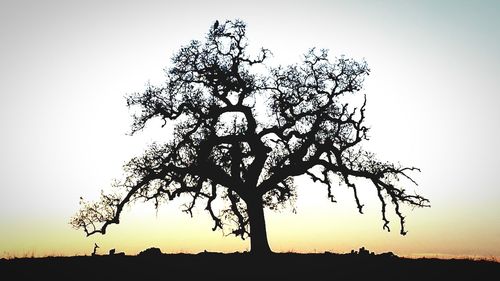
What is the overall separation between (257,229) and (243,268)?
22.9 ft

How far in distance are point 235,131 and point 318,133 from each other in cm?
537

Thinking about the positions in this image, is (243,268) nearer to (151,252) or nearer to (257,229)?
(257,229)

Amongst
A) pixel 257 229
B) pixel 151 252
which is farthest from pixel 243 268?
pixel 151 252

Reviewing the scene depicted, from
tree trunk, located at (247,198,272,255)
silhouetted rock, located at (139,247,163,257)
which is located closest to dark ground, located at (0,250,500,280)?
silhouetted rock, located at (139,247,163,257)

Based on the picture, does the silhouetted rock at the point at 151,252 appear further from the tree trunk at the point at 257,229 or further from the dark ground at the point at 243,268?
the tree trunk at the point at 257,229

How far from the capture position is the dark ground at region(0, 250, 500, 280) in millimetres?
20500

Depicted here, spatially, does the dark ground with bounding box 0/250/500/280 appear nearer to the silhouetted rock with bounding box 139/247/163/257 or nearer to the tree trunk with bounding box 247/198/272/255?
the silhouetted rock with bounding box 139/247/163/257

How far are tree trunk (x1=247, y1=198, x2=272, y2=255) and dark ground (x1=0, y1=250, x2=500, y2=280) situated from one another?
251cm

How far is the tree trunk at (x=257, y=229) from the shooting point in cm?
2886

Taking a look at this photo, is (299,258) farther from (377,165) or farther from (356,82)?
(356,82)

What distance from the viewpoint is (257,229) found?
29.2 meters

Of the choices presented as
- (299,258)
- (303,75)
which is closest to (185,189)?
(299,258)

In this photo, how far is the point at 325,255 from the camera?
27516 millimetres

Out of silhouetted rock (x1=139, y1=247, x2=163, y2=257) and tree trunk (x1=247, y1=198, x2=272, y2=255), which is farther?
tree trunk (x1=247, y1=198, x2=272, y2=255)
